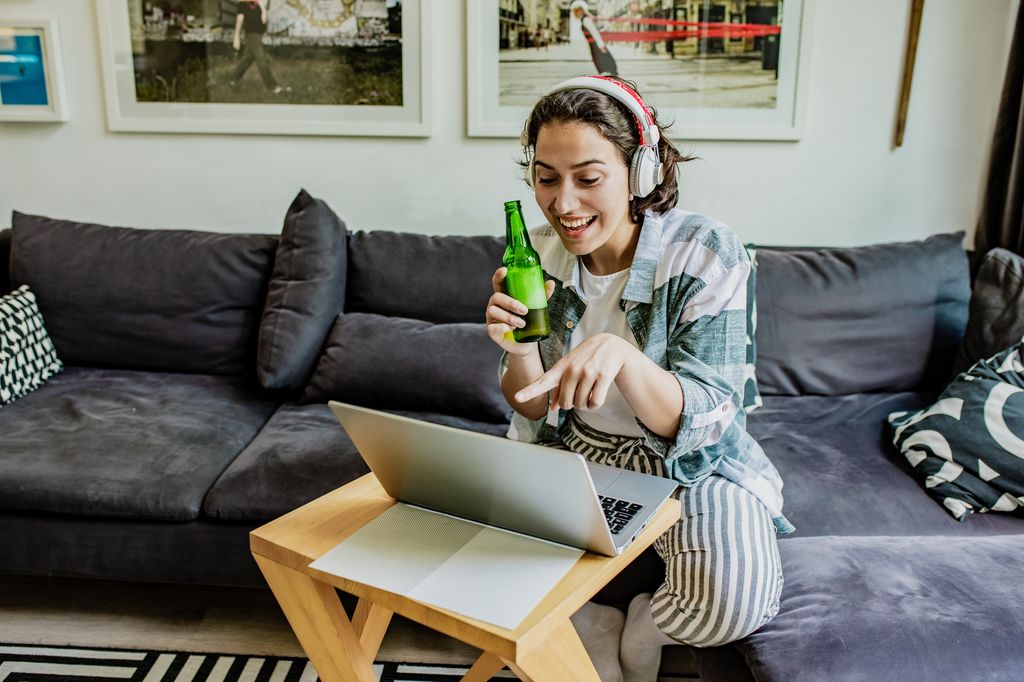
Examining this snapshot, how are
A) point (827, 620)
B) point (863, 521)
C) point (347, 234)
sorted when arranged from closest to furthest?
point (827, 620), point (863, 521), point (347, 234)

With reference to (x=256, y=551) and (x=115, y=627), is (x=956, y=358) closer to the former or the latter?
(x=256, y=551)

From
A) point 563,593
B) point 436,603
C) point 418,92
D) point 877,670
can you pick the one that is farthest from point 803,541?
point 418,92

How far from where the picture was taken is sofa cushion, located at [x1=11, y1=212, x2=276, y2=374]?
7.30 ft

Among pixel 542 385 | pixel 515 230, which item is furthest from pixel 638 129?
pixel 542 385

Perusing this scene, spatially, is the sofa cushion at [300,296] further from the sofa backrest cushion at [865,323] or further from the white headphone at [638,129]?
the sofa backrest cushion at [865,323]

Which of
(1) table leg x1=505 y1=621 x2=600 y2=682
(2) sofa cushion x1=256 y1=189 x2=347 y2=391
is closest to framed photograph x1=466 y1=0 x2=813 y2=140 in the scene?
(2) sofa cushion x1=256 y1=189 x2=347 y2=391

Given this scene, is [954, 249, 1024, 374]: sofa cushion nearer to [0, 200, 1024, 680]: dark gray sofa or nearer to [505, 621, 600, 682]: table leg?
[0, 200, 1024, 680]: dark gray sofa

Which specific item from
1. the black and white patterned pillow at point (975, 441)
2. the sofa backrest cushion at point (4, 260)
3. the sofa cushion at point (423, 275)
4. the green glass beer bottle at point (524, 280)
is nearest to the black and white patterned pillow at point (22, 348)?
the sofa backrest cushion at point (4, 260)

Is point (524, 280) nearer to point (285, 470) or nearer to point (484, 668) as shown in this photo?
point (484, 668)

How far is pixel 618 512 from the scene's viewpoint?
1093 millimetres

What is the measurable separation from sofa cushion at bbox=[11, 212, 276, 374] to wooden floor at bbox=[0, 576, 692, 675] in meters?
0.64

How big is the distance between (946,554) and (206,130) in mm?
2227

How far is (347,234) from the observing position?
2.28 meters

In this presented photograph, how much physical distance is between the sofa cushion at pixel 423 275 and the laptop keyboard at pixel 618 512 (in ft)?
3.63
